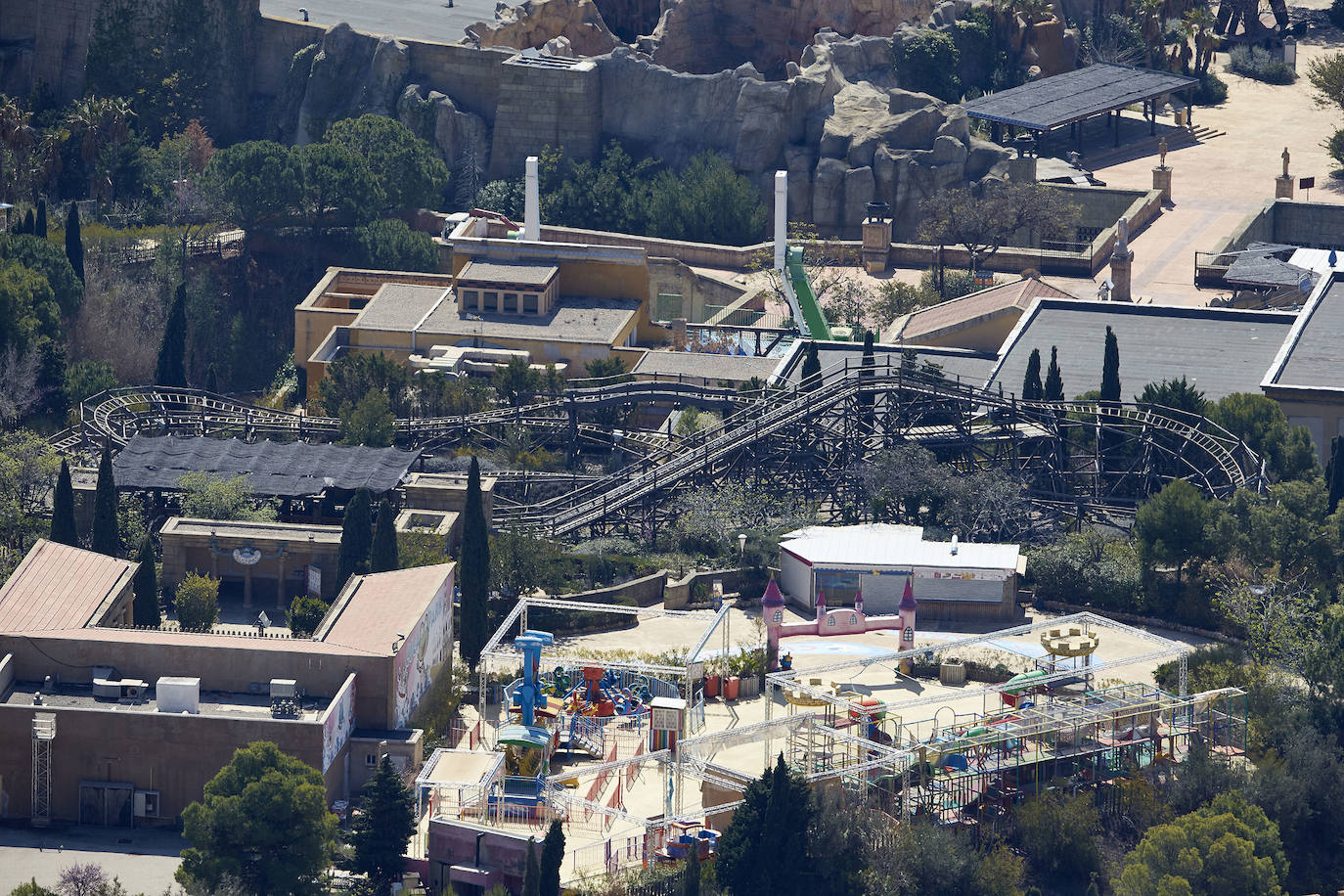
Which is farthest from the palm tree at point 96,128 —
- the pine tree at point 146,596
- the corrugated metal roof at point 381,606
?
the corrugated metal roof at point 381,606

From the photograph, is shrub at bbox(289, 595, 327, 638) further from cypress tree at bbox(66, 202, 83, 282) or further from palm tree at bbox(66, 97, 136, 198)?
palm tree at bbox(66, 97, 136, 198)

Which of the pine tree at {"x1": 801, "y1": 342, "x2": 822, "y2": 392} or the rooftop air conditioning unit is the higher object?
the pine tree at {"x1": 801, "y1": 342, "x2": 822, "y2": 392}

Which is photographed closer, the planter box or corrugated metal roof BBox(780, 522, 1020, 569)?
the planter box

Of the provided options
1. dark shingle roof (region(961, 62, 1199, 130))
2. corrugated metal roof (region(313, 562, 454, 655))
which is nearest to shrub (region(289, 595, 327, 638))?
corrugated metal roof (region(313, 562, 454, 655))

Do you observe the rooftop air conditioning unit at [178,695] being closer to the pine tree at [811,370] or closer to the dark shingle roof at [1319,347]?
the pine tree at [811,370]

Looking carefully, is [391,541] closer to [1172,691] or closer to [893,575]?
[893,575]

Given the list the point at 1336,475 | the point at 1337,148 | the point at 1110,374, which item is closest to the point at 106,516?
the point at 1110,374

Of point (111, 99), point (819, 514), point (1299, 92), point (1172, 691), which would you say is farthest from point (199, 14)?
point (1172, 691)
